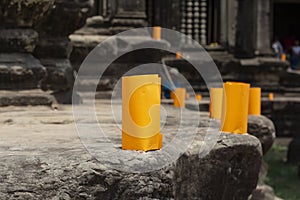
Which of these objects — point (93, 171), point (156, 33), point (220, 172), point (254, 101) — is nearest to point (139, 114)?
point (93, 171)

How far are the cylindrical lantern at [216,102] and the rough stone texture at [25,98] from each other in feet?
4.96

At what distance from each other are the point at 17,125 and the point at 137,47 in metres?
3.72

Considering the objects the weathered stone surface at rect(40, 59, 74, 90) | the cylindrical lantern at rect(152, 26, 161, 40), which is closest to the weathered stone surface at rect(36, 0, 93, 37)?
the weathered stone surface at rect(40, 59, 74, 90)

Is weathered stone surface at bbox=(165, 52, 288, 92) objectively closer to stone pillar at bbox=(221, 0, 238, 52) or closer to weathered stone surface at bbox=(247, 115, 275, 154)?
stone pillar at bbox=(221, 0, 238, 52)

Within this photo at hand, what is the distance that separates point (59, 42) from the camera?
5.72 metres

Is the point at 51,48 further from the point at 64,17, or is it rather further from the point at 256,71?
the point at 256,71

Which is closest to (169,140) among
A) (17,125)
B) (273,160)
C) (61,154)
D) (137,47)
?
(61,154)

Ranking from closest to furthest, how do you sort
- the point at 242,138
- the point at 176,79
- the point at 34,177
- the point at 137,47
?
the point at 34,177
the point at 242,138
the point at 137,47
the point at 176,79

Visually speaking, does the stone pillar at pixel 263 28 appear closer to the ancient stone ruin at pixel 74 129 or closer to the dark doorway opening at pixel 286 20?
the ancient stone ruin at pixel 74 129

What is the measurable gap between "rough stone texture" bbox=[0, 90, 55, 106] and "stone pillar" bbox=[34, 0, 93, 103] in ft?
1.73

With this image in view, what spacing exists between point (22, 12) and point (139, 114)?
2549mm

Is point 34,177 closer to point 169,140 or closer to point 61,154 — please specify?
point 61,154

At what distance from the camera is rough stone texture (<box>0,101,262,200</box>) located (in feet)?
7.27

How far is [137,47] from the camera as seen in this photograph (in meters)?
7.22
